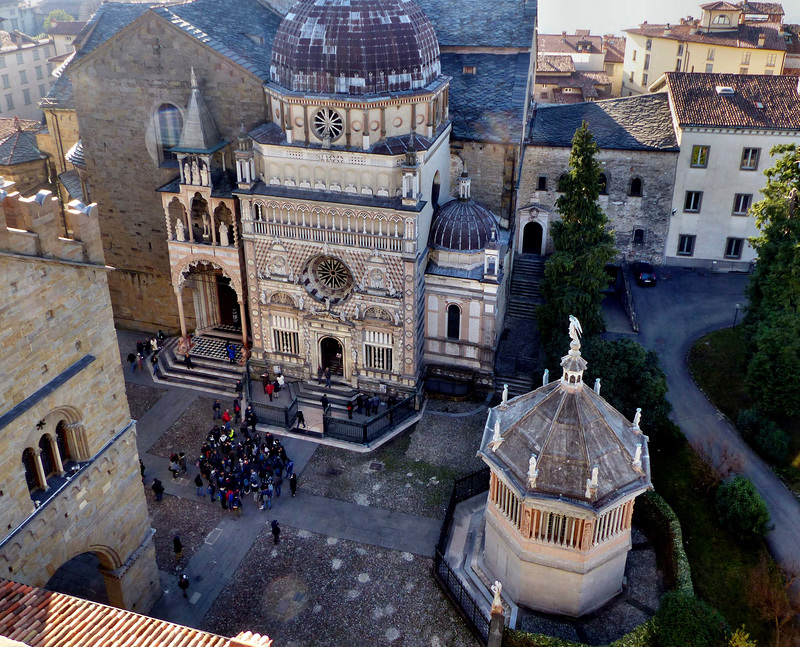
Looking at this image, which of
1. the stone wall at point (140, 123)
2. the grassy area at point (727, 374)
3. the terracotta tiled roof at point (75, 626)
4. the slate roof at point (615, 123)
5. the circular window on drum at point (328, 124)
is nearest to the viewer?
the terracotta tiled roof at point (75, 626)

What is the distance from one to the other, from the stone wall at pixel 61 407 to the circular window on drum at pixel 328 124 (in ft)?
56.4

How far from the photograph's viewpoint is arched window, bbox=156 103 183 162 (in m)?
43.2

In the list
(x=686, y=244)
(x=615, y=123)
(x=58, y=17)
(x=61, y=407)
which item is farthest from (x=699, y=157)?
(x=58, y=17)

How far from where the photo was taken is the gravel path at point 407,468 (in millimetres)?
36125

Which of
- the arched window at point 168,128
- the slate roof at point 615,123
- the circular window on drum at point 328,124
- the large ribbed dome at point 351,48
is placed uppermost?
the large ribbed dome at point 351,48

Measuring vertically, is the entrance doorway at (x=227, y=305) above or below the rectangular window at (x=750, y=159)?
below

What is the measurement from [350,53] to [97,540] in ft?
80.3

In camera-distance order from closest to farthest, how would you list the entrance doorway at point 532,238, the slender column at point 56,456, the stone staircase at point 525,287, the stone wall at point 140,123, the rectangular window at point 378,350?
the slender column at point 56,456 → the stone wall at point 140,123 → the rectangular window at point 378,350 → the stone staircase at point 525,287 → the entrance doorway at point 532,238

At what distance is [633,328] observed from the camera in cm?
4800

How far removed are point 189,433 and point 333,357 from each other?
9.07 metres

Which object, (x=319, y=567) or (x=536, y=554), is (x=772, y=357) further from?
(x=319, y=567)

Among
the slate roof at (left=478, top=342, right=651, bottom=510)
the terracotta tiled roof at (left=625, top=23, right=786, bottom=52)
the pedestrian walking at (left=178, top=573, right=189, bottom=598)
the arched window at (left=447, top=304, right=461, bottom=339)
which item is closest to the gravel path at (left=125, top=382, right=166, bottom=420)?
the pedestrian walking at (left=178, top=573, right=189, bottom=598)

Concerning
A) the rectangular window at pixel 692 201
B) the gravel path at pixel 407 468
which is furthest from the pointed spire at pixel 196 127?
the rectangular window at pixel 692 201

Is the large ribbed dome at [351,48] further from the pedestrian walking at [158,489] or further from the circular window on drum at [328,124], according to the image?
the pedestrian walking at [158,489]
